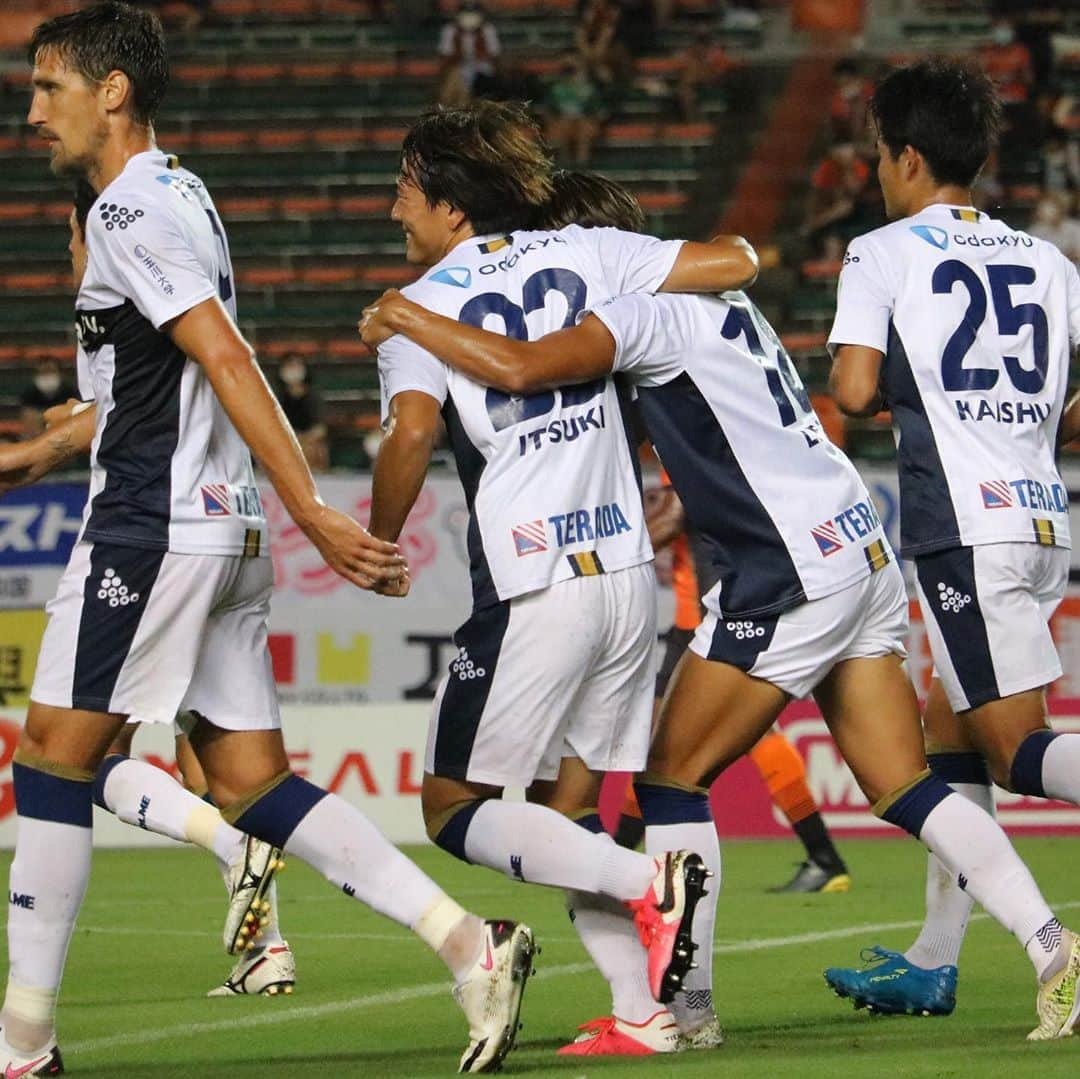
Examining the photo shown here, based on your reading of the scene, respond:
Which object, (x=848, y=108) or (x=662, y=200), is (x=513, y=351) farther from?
(x=848, y=108)

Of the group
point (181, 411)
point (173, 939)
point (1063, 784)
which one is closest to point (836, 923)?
point (173, 939)

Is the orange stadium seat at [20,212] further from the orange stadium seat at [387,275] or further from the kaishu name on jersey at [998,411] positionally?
the kaishu name on jersey at [998,411]

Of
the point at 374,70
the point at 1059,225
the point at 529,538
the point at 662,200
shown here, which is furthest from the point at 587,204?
Result: the point at 374,70

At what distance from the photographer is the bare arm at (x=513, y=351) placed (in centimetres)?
480

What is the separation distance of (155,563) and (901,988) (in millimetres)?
2203

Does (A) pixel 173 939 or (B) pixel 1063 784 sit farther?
(A) pixel 173 939

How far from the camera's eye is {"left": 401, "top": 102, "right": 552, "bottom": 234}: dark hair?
4.99 m

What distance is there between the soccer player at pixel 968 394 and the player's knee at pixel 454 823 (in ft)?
4.04

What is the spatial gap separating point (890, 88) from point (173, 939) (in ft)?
13.3

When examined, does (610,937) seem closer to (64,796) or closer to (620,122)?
(64,796)

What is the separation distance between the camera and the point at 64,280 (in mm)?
20094

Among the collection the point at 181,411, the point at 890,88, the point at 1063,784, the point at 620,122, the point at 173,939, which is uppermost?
the point at 620,122

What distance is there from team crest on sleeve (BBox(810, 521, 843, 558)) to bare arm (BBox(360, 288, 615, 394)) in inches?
24.2

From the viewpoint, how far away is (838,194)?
766 inches
